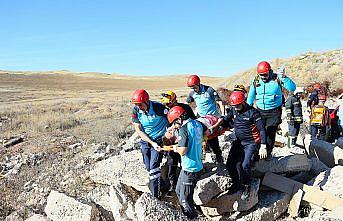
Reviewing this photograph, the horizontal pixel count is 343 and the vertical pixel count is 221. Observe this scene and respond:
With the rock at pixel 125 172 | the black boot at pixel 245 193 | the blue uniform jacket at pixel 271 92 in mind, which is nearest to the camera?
the black boot at pixel 245 193

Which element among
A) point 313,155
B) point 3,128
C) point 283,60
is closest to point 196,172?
point 313,155

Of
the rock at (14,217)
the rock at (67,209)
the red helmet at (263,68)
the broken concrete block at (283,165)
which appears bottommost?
the rock at (14,217)

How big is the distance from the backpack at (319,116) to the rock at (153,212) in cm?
584

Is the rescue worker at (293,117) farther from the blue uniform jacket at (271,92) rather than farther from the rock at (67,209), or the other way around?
the rock at (67,209)

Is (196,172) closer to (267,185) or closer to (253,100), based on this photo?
(267,185)

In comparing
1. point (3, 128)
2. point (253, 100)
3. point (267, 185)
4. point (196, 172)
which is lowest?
point (3, 128)

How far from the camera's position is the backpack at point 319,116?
9773 mm

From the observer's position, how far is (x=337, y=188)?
20.3 ft

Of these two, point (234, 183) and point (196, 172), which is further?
point (234, 183)

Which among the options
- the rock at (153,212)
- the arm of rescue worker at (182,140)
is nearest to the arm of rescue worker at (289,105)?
the arm of rescue worker at (182,140)

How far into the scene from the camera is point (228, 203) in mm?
6059

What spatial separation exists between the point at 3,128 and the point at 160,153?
48.2ft

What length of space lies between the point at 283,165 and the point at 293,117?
2.61 m

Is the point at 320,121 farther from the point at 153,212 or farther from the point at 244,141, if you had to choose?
the point at 153,212
